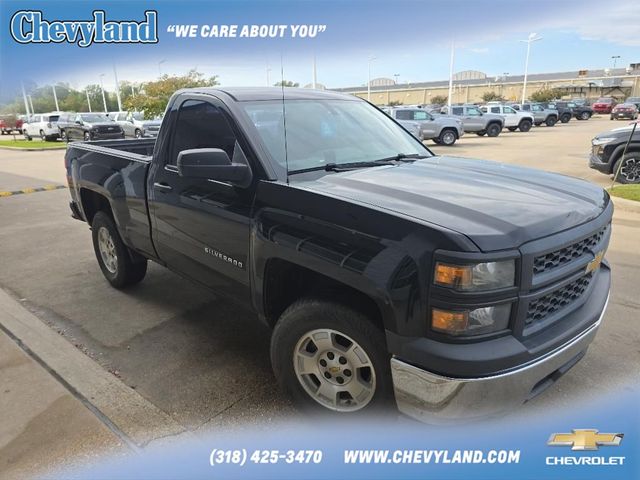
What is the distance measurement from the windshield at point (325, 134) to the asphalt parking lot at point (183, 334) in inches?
56.5

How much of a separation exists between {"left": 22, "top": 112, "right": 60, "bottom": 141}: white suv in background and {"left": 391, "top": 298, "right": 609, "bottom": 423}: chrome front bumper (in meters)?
28.9

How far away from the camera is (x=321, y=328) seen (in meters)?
2.35

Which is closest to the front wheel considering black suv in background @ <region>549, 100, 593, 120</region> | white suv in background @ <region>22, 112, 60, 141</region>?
white suv in background @ <region>22, 112, 60, 141</region>

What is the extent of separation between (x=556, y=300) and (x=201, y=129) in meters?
2.42

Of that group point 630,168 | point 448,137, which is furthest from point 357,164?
point 448,137

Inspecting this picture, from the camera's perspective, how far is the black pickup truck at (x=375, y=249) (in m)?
1.95

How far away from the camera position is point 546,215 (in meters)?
2.16

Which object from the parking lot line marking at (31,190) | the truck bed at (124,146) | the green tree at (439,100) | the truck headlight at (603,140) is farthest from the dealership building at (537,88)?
the truck bed at (124,146)

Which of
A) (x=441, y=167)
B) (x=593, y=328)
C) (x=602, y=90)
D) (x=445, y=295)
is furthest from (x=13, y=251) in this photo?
(x=602, y=90)

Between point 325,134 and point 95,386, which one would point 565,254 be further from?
point 95,386

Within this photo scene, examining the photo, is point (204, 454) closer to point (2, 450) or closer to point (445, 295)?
point (2, 450)

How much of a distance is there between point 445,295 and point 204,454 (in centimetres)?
148

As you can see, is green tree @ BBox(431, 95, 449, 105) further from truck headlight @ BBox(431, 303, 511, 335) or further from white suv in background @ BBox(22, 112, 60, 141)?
truck headlight @ BBox(431, 303, 511, 335)

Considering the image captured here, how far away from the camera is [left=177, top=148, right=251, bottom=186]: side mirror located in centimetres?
260
